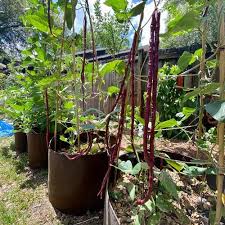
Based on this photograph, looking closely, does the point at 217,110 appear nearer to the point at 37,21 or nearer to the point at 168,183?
the point at 168,183

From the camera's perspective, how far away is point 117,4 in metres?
0.72

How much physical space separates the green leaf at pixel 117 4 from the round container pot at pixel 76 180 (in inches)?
35.1

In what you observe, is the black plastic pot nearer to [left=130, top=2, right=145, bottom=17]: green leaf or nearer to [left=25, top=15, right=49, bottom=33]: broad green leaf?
[left=25, top=15, right=49, bottom=33]: broad green leaf

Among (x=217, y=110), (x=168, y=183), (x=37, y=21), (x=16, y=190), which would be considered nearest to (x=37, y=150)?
(x=16, y=190)

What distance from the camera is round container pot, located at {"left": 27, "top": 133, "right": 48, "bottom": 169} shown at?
7.40 feet

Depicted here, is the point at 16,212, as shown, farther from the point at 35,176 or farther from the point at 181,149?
the point at 181,149

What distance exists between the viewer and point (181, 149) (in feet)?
8.54

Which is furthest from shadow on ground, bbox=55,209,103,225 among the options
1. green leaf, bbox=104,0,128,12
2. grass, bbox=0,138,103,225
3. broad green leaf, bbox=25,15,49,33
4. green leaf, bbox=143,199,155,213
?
green leaf, bbox=104,0,128,12

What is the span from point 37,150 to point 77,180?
0.91 m

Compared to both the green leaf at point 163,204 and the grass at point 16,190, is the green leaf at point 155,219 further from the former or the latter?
the grass at point 16,190

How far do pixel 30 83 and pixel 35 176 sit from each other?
744 millimetres

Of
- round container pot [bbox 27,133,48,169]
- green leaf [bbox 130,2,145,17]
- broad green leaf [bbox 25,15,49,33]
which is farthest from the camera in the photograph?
round container pot [bbox 27,133,48,169]

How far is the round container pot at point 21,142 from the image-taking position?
2.80 meters

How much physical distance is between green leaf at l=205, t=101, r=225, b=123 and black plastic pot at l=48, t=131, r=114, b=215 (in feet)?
3.35
